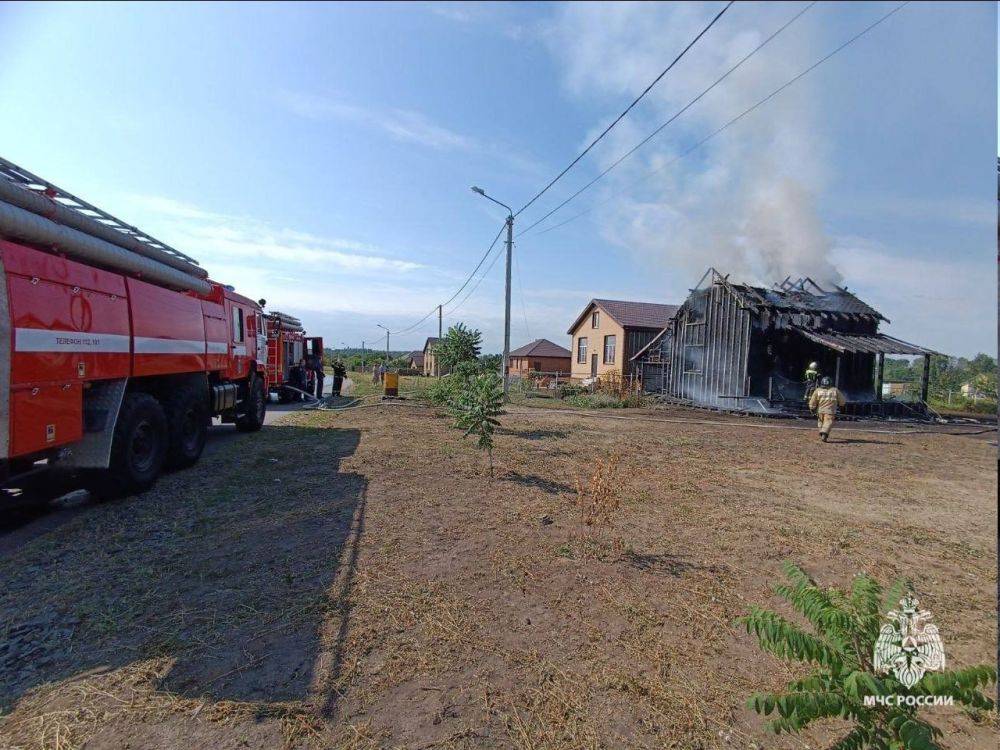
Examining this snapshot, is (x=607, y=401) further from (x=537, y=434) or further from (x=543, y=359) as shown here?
(x=543, y=359)

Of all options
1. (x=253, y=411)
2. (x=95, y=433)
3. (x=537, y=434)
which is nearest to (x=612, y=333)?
(x=537, y=434)

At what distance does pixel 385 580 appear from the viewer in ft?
13.0

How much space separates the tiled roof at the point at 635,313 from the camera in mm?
36906

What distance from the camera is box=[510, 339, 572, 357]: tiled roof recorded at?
180ft

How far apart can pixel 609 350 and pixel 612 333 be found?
1.33 metres

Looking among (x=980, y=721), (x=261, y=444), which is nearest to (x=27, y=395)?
(x=261, y=444)

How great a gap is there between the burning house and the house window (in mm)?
14257

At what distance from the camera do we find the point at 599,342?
3903 cm

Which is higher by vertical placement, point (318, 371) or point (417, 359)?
point (417, 359)

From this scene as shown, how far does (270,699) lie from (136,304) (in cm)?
579

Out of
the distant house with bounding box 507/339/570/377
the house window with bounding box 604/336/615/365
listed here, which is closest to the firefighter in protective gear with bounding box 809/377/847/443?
the house window with bounding box 604/336/615/365

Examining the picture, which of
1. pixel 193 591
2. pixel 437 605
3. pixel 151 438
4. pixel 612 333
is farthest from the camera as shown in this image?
pixel 612 333

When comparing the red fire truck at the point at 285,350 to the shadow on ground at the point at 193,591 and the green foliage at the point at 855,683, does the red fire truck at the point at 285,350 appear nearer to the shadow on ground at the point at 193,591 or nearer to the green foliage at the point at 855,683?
the shadow on ground at the point at 193,591

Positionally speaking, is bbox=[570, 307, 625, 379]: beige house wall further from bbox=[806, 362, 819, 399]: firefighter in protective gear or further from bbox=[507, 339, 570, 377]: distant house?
bbox=[806, 362, 819, 399]: firefighter in protective gear
